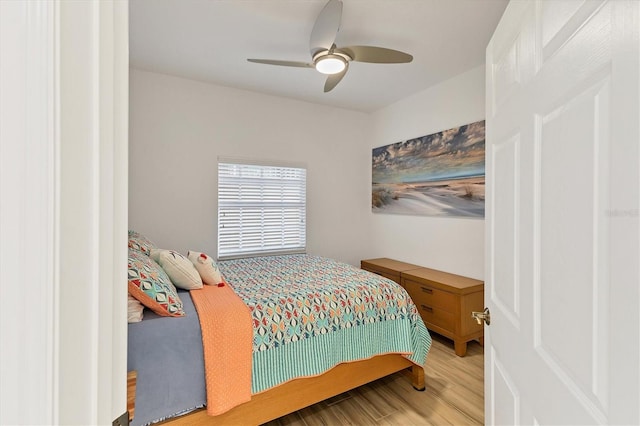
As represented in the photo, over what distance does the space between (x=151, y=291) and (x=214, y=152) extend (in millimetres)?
2206

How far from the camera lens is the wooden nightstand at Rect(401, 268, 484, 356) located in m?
2.77

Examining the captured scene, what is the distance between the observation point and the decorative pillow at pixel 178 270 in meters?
1.97

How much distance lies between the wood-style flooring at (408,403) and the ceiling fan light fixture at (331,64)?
2378mm

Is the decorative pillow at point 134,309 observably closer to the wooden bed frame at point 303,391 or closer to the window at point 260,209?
the wooden bed frame at point 303,391

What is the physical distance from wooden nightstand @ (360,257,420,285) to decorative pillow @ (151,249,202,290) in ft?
7.18

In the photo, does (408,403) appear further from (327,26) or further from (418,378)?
(327,26)

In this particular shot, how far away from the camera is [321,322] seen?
1.91 metres

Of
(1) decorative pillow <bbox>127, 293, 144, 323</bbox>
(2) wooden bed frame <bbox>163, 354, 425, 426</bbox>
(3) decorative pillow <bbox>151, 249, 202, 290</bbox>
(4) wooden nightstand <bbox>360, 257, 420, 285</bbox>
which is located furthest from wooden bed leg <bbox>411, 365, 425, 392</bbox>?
(1) decorative pillow <bbox>127, 293, 144, 323</bbox>

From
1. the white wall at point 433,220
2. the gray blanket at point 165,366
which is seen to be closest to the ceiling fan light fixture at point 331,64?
the white wall at point 433,220

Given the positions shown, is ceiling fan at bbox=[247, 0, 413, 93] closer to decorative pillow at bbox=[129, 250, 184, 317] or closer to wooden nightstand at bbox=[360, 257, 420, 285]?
decorative pillow at bbox=[129, 250, 184, 317]
